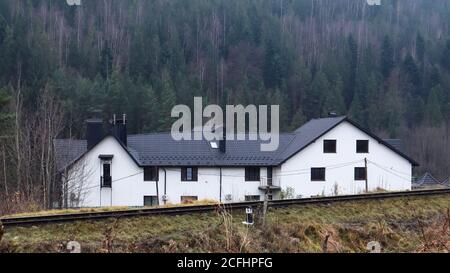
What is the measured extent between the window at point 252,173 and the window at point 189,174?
2.48 meters

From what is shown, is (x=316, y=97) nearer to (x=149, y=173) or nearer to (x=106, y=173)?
(x=149, y=173)

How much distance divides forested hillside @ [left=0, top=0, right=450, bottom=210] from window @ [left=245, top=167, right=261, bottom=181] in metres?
17.9

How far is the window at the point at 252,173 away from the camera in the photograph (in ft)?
94.9

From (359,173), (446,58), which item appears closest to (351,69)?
(446,58)

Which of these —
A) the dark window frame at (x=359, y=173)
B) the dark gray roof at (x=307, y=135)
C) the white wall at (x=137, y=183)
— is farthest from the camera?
the dark window frame at (x=359, y=173)

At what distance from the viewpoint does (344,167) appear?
29.9m

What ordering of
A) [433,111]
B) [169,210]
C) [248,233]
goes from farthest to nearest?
[433,111]
[169,210]
[248,233]

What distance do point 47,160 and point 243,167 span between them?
421 inches

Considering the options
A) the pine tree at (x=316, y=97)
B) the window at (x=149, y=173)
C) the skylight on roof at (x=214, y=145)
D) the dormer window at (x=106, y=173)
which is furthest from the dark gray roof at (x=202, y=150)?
the pine tree at (x=316, y=97)

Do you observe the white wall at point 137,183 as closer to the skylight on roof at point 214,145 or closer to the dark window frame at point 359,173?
the skylight on roof at point 214,145

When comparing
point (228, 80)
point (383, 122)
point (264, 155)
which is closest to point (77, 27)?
point (228, 80)

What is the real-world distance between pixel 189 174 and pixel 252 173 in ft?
10.1
